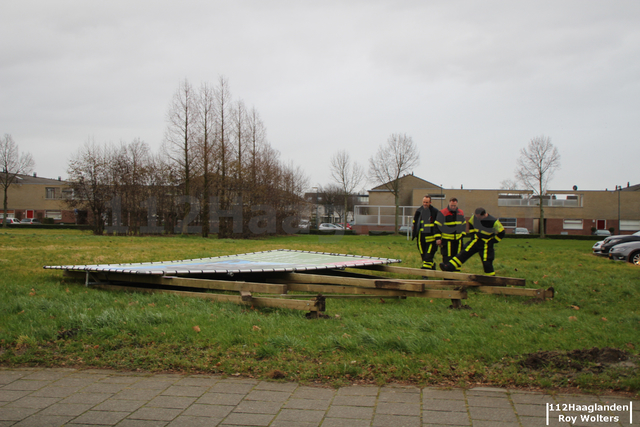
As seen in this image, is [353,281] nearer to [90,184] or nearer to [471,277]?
[471,277]

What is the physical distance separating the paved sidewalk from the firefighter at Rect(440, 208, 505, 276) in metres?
5.94

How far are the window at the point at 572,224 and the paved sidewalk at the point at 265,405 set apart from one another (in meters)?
70.2

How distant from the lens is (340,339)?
493 centimetres

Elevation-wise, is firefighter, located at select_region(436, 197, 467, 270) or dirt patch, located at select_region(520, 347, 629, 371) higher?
firefighter, located at select_region(436, 197, 467, 270)

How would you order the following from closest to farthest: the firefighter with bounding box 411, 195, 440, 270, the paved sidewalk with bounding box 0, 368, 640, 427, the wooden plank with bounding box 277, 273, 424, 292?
1. the paved sidewalk with bounding box 0, 368, 640, 427
2. the wooden plank with bounding box 277, 273, 424, 292
3. the firefighter with bounding box 411, 195, 440, 270

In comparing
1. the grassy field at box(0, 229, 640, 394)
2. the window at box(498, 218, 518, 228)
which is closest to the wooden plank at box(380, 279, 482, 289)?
the grassy field at box(0, 229, 640, 394)

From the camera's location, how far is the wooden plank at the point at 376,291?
689cm

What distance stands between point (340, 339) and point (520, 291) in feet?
13.9

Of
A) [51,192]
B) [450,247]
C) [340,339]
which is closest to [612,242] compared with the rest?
[450,247]

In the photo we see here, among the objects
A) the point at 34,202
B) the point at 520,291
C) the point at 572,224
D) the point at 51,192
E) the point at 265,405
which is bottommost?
the point at 265,405

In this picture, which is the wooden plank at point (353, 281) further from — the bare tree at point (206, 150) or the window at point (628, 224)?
the window at point (628, 224)

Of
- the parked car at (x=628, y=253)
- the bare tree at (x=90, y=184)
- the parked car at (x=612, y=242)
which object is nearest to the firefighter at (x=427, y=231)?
the parked car at (x=628, y=253)

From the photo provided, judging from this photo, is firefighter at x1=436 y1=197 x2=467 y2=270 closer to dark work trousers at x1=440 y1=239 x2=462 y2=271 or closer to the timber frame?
dark work trousers at x1=440 y1=239 x2=462 y2=271

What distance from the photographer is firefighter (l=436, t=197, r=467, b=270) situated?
10.1 metres
